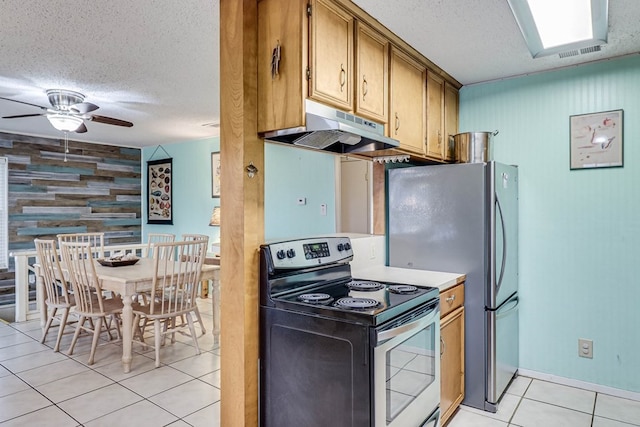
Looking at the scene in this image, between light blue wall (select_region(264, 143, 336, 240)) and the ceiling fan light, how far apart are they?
1.92 m

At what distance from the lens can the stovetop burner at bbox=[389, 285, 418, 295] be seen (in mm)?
1989

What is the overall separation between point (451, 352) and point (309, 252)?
3.68 ft

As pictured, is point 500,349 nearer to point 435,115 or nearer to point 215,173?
point 435,115

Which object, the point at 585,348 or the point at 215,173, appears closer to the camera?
the point at 585,348

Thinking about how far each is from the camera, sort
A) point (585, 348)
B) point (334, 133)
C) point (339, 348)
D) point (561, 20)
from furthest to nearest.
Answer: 1. point (585, 348)
2. point (561, 20)
3. point (334, 133)
4. point (339, 348)

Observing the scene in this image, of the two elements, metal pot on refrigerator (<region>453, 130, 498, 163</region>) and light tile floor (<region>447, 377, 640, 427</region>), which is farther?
metal pot on refrigerator (<region>453, 130, 498, 163</region>)

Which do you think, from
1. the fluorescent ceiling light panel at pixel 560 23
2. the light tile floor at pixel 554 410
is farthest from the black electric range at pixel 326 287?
the fluorescent ceiling light panel at pixel 560 23

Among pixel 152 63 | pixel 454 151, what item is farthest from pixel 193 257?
pixel 454 151

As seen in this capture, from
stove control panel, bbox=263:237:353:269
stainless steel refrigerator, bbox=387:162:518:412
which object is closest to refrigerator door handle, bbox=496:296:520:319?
stainless steel refrigerator, bbox=387:162:518:412

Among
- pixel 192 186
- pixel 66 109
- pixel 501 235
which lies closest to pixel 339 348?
pixel 501 235

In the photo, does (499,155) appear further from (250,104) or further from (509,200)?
(250,104)

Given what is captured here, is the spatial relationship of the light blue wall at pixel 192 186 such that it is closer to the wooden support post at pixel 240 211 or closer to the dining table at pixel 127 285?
the dining table at pixel 127 285

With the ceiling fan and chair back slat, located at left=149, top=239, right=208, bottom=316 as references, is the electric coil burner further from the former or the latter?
the ceiling fan

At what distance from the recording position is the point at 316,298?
1785mm
